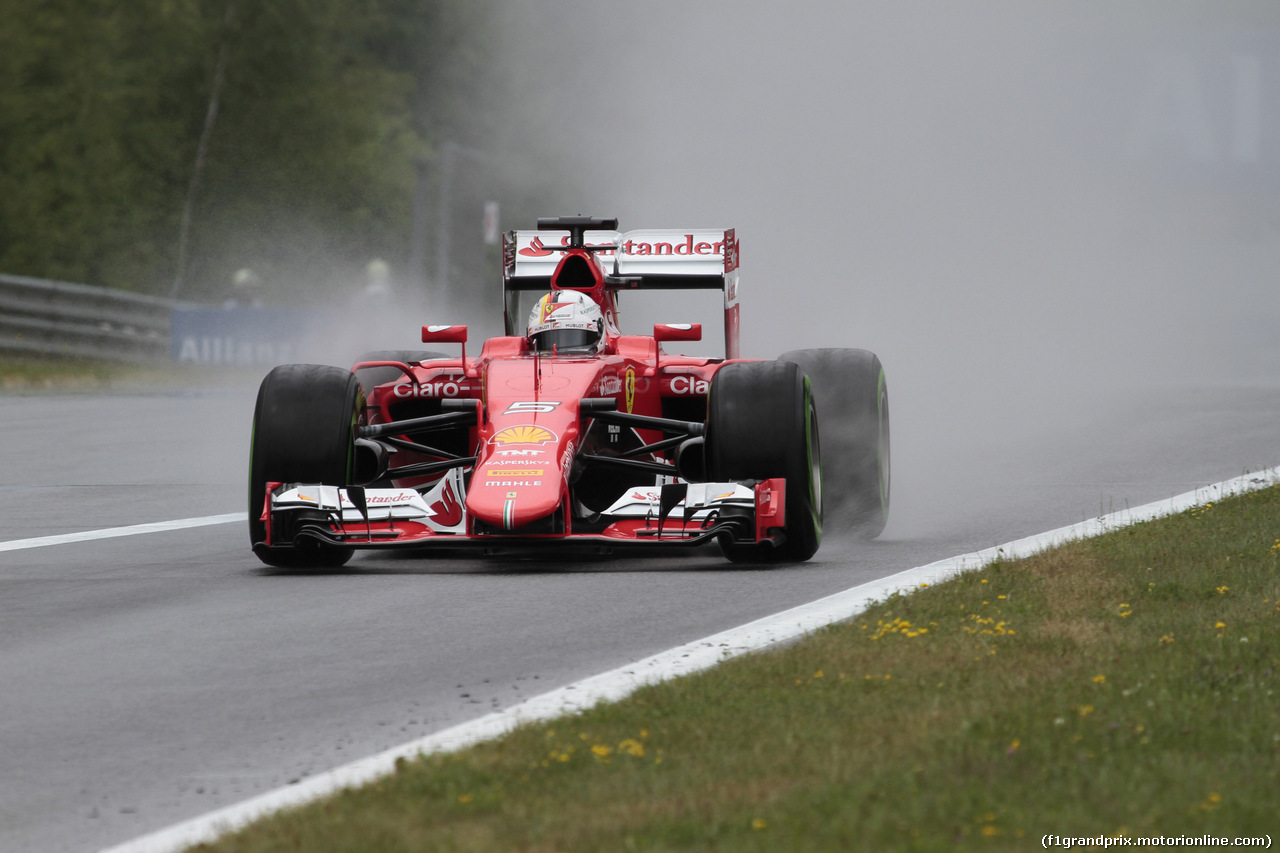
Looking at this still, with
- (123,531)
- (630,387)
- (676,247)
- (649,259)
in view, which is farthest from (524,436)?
(123,531)

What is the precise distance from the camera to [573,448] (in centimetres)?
891

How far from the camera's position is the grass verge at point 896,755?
160 inches

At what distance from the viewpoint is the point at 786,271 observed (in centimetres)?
2814

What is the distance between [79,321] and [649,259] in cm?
1992

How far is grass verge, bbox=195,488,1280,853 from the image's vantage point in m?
4.07

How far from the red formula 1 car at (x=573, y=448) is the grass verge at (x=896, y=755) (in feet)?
6.68

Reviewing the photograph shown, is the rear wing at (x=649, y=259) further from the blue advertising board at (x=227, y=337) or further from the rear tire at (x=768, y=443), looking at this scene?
the blue advertising board at (x=227, y=337)

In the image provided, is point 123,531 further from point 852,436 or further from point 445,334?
point 852,436

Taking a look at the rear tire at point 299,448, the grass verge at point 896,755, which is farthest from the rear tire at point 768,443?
the grass verge at point 896,755

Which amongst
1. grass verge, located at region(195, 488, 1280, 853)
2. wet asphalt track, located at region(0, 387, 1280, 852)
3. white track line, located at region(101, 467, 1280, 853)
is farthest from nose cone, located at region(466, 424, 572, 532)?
grass verge, located at region(195, 488, 1280, 853)

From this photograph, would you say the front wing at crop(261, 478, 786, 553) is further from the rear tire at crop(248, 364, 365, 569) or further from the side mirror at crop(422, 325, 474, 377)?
the side mirror at crop(422, 325, 474, 377)

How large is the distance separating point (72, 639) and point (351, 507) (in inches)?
74.7

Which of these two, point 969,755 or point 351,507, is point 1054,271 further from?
point 969,755

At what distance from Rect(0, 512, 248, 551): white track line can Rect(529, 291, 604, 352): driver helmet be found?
2.48m
